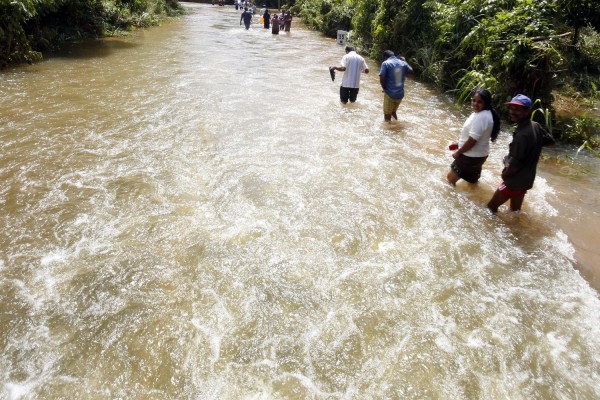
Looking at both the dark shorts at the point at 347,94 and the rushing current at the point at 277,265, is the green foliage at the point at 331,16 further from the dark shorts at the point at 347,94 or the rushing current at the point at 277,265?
the rushing current at the point at 277,265

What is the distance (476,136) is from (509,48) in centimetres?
417

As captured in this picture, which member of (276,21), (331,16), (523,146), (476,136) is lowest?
(476,136)

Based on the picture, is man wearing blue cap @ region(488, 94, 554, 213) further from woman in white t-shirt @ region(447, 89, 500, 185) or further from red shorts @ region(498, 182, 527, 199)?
woman in white t-shirt @ region(447, 89, 500, 185)

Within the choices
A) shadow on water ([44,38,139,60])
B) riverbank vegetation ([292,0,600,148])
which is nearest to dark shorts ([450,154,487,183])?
riverbank vegetation ([292,0,600,148])

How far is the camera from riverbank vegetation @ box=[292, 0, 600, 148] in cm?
748

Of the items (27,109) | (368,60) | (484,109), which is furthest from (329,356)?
(368,60)

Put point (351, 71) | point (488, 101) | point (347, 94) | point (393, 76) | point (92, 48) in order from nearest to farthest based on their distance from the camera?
point (488, 101), point (393, 76), point (351, 71), point (347, 94), point (92, 48)

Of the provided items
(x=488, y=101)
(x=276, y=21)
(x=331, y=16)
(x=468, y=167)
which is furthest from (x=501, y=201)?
(x=276, y=21)

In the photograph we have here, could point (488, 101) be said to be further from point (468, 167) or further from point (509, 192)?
point (509, 192)

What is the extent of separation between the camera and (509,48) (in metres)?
7.69

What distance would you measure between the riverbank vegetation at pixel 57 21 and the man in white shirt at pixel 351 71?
8899 millimetres

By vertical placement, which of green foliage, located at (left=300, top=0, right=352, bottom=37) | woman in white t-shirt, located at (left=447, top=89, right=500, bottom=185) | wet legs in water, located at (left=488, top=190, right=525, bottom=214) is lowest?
wet legs in water, located at (left=488, top=190, right=525, bottom=214)

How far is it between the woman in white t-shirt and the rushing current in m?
0.39

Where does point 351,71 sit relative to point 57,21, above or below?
below
